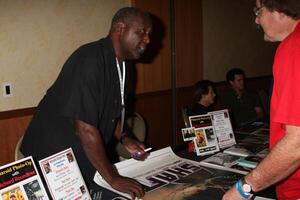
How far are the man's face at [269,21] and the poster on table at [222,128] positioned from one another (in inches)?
30.4

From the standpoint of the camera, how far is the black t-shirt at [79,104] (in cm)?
132

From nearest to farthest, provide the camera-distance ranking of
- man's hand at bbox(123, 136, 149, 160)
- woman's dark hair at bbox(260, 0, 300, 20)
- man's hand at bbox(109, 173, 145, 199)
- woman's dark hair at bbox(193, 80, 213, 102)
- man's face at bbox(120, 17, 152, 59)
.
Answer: woman's dark hair at bbox(260, 0, 300, 20), man's hand at bbox(109, 173, 145, 199), man's face at bbox(120, 17, 152, 59), man's hand at bbox(123, 136, 149, 160), woman's dark hair at bbox(193, 80, 213, 102)

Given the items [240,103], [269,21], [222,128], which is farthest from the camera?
[240,103]

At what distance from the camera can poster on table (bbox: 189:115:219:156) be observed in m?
1.75

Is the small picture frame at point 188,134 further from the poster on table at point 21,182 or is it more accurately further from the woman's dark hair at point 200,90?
the woman's dark hair at point 200,90

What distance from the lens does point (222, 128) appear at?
1878 mm

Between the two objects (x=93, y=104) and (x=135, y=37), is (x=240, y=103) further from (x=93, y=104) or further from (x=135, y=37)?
(x=93, y=104)

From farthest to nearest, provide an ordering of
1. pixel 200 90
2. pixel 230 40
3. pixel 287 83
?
pixel 230 40, pixel 200 90, pixel 287 83

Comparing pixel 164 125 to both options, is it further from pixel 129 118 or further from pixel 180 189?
pixel 180 189

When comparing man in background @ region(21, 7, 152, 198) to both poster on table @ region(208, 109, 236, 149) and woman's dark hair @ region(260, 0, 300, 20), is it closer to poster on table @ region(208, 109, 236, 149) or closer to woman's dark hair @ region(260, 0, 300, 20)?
poster on table @ region(208, 109, 236, 149)

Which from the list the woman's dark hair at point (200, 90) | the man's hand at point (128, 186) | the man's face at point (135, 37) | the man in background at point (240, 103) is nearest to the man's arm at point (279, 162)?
the man's hand at point (128, 186)

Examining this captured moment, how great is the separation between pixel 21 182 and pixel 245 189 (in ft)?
2.31

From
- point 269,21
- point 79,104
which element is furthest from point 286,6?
point 79,104

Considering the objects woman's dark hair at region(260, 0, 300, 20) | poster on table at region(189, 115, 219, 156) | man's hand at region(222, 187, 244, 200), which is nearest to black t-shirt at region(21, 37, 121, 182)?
poster on table at region(189, 115, 219, 156)
